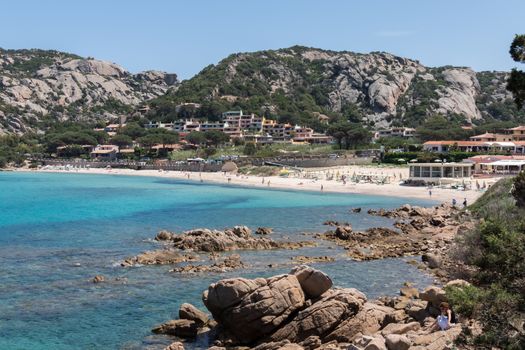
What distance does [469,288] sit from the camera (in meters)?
12.6

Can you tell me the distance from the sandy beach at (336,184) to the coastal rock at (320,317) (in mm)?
41674

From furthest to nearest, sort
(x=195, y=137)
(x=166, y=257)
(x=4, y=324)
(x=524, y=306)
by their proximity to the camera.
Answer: (x=195, y=137) < (x=166, y=257) < (x=4, y=324) < (x=524, y=306)

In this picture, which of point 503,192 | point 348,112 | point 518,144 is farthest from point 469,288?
point 348,112

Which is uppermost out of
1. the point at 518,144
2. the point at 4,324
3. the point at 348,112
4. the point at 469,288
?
the point at 348,112

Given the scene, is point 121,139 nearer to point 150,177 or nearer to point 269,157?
point 150,177

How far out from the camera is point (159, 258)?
3014 cm

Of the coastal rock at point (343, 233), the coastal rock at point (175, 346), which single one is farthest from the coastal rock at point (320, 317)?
the coastal rock at point (343, 233)

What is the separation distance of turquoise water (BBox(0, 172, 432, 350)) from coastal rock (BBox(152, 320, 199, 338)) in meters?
0.55

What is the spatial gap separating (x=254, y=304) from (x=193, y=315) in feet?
9.96

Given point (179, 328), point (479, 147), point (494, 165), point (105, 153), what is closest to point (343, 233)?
point (179, 328)

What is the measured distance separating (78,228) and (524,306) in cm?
3760

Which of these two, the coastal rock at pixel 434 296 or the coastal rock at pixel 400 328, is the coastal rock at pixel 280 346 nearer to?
the coastal rock at pixel 400 328

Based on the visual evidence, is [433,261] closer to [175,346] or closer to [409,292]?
[409,292]

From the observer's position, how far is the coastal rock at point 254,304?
1708 cm
